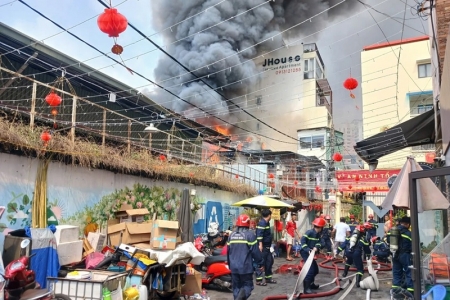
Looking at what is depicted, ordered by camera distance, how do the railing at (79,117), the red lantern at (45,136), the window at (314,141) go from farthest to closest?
1. the window at (314,141)
2. the railing at (79,117)
3. the red lantern at (45,136)

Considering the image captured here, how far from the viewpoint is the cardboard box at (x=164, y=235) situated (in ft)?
28.2

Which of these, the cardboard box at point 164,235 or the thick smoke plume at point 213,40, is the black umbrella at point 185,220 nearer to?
the cardboard box at point 164,235

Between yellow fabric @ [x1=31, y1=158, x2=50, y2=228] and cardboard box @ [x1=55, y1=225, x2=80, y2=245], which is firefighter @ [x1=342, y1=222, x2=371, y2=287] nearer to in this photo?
cardboard box @ [x1=55, y1=225, x2=80, y2=245]

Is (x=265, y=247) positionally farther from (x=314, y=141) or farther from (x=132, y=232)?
(x=314, y=141)

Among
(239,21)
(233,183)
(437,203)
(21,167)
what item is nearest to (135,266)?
(21,167)

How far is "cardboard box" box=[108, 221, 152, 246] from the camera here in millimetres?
9078

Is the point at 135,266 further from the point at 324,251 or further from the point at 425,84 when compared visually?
the point at 425,84

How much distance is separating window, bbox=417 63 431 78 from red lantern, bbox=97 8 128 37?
27.9 metres

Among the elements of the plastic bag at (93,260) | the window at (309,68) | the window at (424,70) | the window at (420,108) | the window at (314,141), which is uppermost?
the window at (309,68)

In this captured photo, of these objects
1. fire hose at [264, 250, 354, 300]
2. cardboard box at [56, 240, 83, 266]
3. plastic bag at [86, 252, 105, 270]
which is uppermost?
cardboard box at [56, 240, 83, 266]

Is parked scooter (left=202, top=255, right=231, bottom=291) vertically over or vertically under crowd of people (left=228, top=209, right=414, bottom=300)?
under

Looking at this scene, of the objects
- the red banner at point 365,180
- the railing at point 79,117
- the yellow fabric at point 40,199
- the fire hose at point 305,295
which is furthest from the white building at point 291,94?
the yellow fabric at point 40,199

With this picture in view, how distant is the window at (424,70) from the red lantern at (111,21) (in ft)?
91.6

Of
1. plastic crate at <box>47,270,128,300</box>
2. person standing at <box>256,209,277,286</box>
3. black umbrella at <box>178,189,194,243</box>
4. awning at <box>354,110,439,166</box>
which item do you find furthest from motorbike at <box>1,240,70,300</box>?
awning at <box>354,110,439,166</box>
